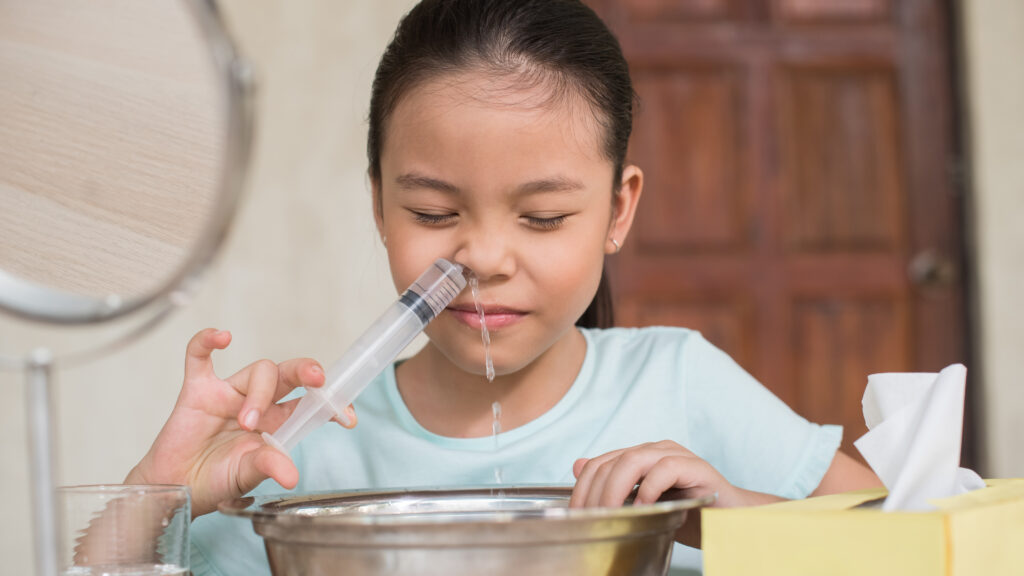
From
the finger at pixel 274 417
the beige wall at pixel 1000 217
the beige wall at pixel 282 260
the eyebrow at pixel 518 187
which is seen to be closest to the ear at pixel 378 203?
the eyebrow at pixel 518 187

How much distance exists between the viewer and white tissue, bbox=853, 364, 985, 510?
486 mm

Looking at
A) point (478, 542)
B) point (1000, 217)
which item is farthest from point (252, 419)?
point (1000, 217)

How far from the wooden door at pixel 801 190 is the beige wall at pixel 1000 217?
0.23 feet

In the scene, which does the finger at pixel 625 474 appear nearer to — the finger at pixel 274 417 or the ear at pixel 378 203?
the finger at pixel 274 417

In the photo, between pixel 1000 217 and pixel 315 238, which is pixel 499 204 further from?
pixel 1000 217

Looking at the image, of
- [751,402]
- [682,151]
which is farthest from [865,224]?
[751,402]

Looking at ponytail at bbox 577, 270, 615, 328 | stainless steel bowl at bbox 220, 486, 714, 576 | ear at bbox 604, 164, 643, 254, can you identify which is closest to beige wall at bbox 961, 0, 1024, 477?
ponytail at bbox 577, 270, 615, 328

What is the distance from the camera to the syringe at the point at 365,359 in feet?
2.28

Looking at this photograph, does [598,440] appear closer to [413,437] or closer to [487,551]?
[413,437]

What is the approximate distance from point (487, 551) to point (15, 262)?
0.24 m

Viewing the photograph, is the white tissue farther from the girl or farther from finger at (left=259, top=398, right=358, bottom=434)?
finger at (left=259, top=398, right=358, bottom=434)

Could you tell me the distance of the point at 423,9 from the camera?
1030mm

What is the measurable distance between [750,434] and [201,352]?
544 millimetres

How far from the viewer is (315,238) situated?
2416 millimetres
